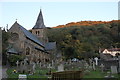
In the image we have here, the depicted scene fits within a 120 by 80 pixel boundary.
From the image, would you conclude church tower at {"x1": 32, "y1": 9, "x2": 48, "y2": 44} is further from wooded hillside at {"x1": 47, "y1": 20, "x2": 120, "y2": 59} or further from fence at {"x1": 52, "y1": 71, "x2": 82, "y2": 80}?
fence at {"x1": 52, "y1": 71, "x2": 82, "y2": 80}

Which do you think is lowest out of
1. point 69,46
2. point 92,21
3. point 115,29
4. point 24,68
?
point 24,68

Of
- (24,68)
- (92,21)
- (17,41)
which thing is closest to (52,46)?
(17,41)

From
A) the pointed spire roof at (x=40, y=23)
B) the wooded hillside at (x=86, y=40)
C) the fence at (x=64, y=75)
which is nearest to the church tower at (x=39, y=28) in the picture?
the pointed spire roof at (x=40, y=23)

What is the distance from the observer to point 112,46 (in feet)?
213

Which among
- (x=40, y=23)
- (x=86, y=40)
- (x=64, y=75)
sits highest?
(x=40, y=23)

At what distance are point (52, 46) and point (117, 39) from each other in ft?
90.0

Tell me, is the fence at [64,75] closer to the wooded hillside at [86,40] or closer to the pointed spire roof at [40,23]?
the wooded hillside at [86,40]

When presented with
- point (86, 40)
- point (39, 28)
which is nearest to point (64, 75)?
point (39, 28)

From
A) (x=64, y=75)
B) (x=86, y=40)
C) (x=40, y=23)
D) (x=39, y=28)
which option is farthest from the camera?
(x=86, y=40)

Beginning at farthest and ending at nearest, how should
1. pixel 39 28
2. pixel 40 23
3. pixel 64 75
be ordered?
pixel 39 28
pixel 40 23
pixel 64 75

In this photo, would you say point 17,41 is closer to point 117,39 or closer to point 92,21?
point 117,39

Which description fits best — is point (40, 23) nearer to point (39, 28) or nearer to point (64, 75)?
point (39, 28)

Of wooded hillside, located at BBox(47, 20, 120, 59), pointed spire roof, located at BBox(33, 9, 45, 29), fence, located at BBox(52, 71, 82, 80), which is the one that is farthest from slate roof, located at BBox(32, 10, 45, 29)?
fence, located at BBox(52, 71, 82, 80)

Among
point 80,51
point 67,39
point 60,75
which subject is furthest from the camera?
point 67,39
